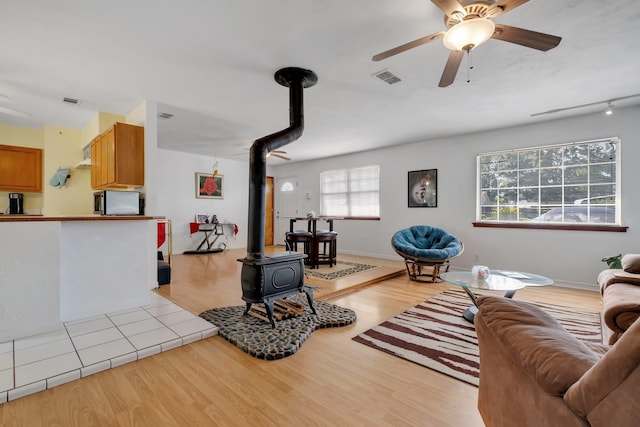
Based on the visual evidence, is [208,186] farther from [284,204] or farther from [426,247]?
[426,247]

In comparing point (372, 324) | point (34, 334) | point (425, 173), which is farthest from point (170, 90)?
point (425, 173)

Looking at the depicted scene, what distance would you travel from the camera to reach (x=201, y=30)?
2213 millimetres

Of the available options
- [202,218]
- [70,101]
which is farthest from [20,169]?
[202,218]

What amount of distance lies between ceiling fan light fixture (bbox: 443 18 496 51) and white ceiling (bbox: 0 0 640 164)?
340mm

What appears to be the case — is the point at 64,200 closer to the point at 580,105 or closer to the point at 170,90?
the point at 170,90

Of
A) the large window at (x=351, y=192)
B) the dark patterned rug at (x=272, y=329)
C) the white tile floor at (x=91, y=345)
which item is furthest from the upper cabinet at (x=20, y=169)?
the large window at (x=351, y=192)

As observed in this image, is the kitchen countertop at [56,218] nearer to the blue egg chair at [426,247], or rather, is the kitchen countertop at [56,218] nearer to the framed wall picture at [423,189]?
the blue egg chair at [426,247]

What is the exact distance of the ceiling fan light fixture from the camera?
1692 mm

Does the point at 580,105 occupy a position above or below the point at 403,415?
above

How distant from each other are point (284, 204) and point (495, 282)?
637cm

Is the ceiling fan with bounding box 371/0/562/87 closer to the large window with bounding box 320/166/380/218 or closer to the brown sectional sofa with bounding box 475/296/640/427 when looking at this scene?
the brown sectional sofa with bounding box 475/296/640/427

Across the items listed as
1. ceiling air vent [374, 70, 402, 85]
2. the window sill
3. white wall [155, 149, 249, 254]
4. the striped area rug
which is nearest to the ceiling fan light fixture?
ceiling air vent [374, 70, 402, 85]

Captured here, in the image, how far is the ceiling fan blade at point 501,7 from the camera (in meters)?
1.55

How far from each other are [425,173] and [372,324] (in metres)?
3.69
